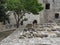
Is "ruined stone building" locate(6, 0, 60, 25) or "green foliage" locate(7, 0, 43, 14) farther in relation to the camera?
"ruined stone building" locate(6, 0, 60, 25)

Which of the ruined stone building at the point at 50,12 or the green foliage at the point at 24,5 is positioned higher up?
the green foliage at the point at 24,5

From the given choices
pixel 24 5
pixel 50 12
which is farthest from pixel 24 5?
pixel 50 12

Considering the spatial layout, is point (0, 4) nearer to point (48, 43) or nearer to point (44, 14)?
point (48, 43)

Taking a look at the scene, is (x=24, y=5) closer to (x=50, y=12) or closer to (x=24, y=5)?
(x=24, y=5)

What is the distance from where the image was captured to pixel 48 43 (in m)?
15.1

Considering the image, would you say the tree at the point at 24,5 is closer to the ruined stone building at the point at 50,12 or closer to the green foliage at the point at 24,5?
the green foliage at the point at 24,5

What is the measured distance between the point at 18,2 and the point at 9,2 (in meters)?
1.20

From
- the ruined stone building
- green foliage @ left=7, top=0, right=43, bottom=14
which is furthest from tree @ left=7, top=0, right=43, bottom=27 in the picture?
the ruined stone building

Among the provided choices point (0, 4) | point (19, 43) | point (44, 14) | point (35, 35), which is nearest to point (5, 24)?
point (44, 14)

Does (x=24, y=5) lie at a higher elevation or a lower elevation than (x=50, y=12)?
higher

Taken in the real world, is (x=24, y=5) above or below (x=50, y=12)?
above

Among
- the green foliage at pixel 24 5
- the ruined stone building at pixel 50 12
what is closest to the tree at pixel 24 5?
the green foliage at pixel 24 5

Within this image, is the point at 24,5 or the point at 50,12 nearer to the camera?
the point at 24,5

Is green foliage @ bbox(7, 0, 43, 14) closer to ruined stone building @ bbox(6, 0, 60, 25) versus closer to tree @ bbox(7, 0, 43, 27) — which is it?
tree @ bbox(7, 0, 43, 27)
